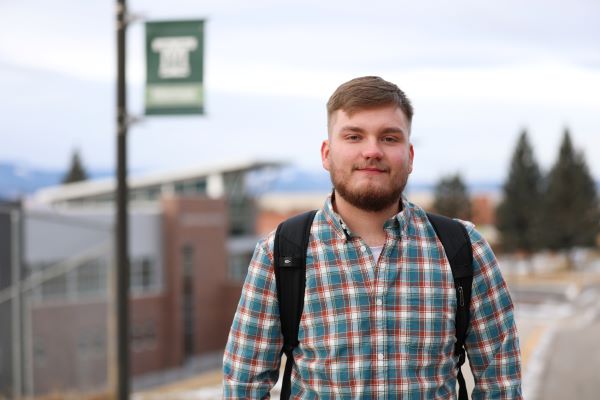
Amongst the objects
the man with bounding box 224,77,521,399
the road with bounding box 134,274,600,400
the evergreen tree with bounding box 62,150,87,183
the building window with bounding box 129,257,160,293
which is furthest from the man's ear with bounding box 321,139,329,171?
the evergreen tree with bounding box 62,150,87,183

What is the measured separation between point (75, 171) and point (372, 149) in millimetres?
70665

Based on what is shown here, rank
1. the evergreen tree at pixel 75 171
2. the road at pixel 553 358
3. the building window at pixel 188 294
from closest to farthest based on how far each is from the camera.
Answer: the road at pixel 553 358, the building window at pixel 188 294, the evergreen tree at pixel 75 171

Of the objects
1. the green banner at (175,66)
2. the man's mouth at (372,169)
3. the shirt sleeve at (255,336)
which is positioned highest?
the green banner at (175,66)

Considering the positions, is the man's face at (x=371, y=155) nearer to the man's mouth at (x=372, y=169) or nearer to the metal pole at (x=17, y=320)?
the man's mouth at (x=372, y=169)

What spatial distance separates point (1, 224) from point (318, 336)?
9843mm

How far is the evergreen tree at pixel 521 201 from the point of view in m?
56.7

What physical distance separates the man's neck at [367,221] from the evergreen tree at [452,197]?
138 ft

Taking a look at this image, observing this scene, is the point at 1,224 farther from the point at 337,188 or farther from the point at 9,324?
the point at 337,188

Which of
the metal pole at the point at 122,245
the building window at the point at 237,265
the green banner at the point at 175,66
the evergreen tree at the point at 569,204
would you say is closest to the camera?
the green banner at the point at 175,66

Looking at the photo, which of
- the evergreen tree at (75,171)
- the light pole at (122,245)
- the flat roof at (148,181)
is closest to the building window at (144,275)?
the flat roof at (148,181)

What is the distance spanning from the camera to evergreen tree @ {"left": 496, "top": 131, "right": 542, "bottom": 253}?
56719mm

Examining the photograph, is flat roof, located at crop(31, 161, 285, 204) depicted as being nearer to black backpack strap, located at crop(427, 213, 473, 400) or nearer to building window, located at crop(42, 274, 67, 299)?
building window, located at crop(42, 274, 67, 299)

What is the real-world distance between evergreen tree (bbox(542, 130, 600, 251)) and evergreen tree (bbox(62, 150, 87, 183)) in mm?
40616

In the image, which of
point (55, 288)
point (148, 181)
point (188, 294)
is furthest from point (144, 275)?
point (148, 181)
